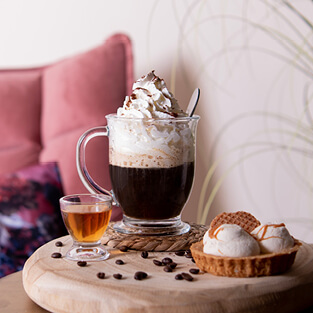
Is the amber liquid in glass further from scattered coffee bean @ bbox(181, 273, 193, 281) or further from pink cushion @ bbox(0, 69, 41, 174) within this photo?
pink cushion @ bbox(0, 69, 41, 174)

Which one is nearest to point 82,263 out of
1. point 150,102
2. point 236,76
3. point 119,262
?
point 119,262

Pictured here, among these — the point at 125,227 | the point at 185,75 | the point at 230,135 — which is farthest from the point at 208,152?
the point at 125,227

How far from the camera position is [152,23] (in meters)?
2.44

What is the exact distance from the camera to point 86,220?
115 cm

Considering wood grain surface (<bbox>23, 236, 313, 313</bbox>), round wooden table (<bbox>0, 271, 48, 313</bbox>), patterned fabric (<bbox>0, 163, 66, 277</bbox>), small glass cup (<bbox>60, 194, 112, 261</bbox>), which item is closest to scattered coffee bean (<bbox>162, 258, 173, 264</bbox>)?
wood grain surface (<bbox>23, 236, 313, 313</bbox>)

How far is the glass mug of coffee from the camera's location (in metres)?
1.20

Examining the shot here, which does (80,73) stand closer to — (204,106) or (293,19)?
(204,106)

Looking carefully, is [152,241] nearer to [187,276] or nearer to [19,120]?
[187,276]

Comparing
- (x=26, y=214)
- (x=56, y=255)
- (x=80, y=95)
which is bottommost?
(x=26, y=214)

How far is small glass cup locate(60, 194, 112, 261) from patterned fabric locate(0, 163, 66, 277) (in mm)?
701

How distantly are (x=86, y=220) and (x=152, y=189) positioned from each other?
17 centimetres

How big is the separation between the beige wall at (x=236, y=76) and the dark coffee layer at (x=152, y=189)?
1133 millimetres

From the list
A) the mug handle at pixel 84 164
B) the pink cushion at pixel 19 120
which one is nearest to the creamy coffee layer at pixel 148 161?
the mug handle at pixel 84 164

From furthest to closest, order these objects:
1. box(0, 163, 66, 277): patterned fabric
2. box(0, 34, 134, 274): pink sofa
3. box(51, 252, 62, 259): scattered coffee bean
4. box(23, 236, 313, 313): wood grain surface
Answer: box(0, 34, 134, 274): pink sofa
box(0, 163, 66, 277): patterned fabric
box(51, 252, 62, 259): scattered coffee bean
box(23, 236, 313, 313): wood grain surface
